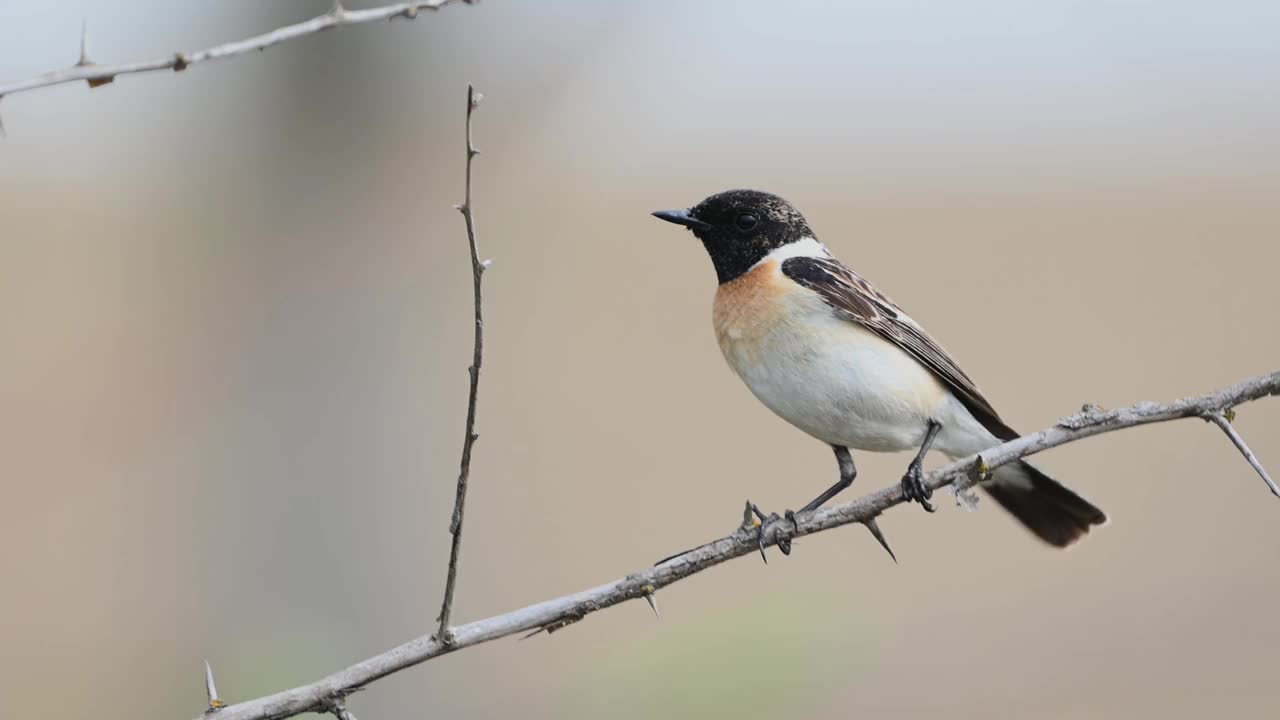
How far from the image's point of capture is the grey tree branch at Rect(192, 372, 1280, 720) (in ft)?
7.98

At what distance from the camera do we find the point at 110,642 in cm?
966

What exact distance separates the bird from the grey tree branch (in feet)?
2.05

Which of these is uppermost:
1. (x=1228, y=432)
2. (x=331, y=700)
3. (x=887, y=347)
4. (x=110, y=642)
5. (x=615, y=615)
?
(x=110, y=642)

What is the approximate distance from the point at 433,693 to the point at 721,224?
13.2 feet

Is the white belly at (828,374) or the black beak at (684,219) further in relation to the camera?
the black beak at (684,219)

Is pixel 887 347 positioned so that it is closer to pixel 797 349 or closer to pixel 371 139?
pixel 797 349

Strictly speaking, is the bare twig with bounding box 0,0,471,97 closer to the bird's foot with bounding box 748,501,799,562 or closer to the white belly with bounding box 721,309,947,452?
the bird's foot with bounding box 748,501,799,562

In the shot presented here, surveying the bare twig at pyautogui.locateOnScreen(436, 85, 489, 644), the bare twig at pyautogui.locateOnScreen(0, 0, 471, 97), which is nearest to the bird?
the bare twig at pyautogui.locateOnScreen(436, 85, 489, 644)

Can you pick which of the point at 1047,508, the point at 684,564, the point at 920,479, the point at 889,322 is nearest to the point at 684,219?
the point at 889,322

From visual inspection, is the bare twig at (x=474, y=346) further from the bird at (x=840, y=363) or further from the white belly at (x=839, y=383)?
the white belly at (x=839, y=383)

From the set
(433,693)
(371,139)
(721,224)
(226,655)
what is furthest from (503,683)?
(721,224)

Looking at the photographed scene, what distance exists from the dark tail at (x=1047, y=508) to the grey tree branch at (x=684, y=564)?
1632mm

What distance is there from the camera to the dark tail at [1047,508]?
14.5 feet

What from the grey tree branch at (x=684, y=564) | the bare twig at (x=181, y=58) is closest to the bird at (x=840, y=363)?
the grey tree branch at (x=684, y=564)
